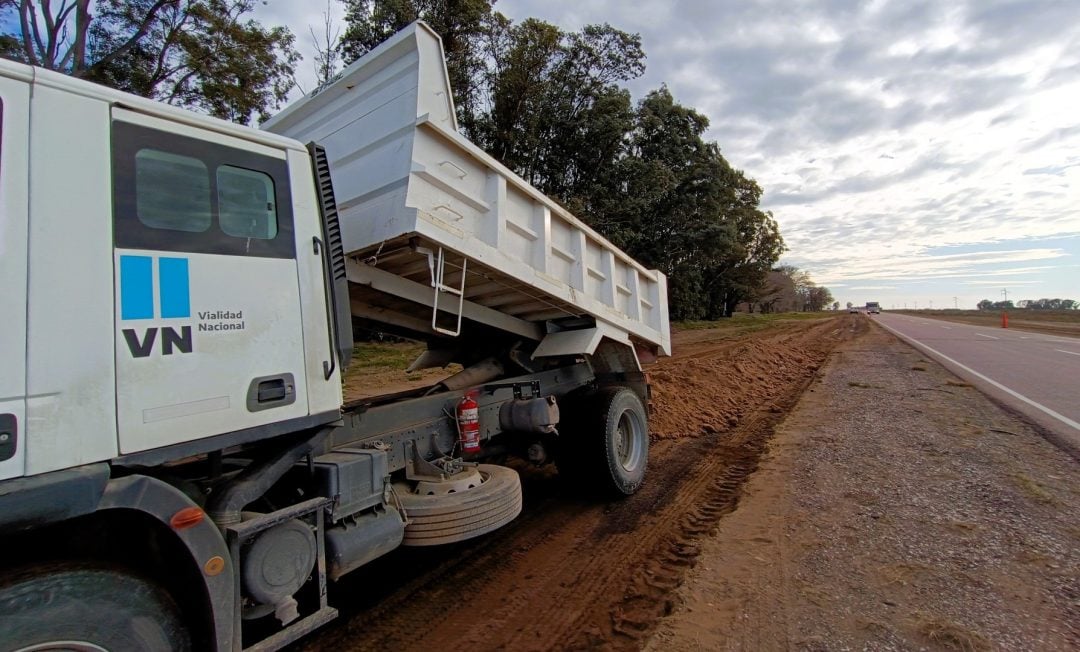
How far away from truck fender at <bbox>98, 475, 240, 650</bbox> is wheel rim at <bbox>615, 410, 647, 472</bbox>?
12.7 feet

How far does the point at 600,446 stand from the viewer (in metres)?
5.15

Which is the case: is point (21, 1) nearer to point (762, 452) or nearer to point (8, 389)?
point (8, 389)

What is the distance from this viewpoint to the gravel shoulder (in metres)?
3.01

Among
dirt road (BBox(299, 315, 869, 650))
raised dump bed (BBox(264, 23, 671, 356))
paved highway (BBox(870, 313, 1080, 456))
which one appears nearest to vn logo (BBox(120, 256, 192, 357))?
raised dump bed (BBox(264, 23, 671, 356))

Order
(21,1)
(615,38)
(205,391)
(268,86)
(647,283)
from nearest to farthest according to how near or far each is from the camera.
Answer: (205,391), (647,283), (21,1), (268,86), (615,38)

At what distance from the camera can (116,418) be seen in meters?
2.06

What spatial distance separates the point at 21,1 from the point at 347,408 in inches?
634

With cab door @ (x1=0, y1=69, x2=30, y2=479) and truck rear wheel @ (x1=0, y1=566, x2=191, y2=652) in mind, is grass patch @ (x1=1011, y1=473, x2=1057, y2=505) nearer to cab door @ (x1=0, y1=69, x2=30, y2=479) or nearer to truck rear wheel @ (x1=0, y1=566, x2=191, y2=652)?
truck rear wheel @ (x1=0, y1=566, x2=191, y2=652)

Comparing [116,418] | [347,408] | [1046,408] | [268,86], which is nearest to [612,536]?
[347,408]

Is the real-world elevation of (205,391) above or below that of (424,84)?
below

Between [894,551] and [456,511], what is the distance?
298 centimetres

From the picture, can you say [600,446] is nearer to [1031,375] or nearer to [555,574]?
[555,574]

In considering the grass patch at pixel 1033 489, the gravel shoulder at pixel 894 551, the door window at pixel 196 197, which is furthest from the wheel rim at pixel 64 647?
the grass patch at pixel 1033 489

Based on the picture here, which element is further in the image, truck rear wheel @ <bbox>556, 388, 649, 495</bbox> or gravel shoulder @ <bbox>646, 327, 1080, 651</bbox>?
truck rear wheel @ <bbox>556, 388, 649, 495</bbox>
